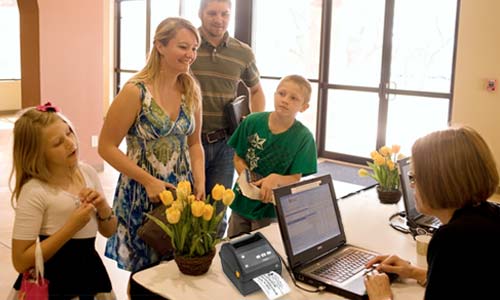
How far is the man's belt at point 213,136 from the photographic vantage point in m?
2.83

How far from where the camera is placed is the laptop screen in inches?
68.7

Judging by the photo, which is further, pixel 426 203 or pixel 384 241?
pixel 384 241

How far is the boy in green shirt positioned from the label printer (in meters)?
0.59

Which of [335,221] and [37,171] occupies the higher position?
[37,171]

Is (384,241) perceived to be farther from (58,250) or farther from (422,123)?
(422,123)

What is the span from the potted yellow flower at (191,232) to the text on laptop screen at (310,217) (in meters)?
0.24

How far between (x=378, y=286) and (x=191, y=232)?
22.4 inches

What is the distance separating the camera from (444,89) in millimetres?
6449

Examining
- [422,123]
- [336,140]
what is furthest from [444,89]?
[336,140]

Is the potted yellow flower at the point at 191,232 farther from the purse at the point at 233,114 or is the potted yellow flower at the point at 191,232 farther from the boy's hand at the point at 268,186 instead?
the purse at the point at 233,114

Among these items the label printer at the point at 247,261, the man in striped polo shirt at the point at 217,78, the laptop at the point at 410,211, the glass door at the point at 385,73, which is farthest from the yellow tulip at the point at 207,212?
the glass door at the point at 385,73

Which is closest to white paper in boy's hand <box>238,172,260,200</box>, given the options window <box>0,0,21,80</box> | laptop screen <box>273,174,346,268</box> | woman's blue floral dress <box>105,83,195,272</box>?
woman's blue floral dress <box>105,83,195,272</box>

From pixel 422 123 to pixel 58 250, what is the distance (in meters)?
5.66

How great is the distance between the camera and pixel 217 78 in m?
2.91
